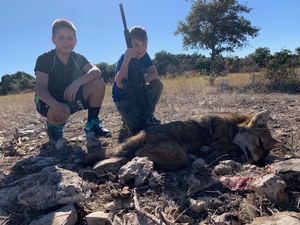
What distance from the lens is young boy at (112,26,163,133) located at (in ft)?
11.7

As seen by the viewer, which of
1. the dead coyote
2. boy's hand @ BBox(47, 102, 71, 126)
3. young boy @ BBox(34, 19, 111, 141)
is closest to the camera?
the dead coyote

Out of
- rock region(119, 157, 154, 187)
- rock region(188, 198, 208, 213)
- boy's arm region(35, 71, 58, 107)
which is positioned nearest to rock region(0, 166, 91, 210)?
rock region(119, 157, 154, 187)

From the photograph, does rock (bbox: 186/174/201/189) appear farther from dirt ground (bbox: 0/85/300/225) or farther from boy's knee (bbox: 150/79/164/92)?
boy's knee (bbox: 150/79/164/92)

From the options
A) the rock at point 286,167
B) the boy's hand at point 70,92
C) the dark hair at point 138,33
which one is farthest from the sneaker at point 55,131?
the rock at point 286,167

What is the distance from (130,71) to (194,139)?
1.50 meters

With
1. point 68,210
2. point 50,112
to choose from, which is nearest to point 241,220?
point 68,210

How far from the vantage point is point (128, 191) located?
1896 millimetres

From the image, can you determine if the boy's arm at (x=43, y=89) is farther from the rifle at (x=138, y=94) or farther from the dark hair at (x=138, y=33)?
the dark hair at (x=138, y=33)

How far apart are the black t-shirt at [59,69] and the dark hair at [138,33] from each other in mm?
783

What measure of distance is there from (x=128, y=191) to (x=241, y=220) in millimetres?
819

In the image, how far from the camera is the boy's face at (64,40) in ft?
10.4

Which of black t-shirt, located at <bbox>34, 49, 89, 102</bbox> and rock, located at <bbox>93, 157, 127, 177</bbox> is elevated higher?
black t-shirt, located at <bbox>34, 49, 89, 102</bbox>

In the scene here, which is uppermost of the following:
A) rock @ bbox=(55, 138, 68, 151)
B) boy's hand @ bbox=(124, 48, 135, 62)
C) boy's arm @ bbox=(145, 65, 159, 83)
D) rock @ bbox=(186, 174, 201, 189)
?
boy's hand @ bbox=(124, 48, 135, 62)

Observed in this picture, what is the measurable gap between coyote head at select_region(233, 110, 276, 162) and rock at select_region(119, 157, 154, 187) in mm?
1220
